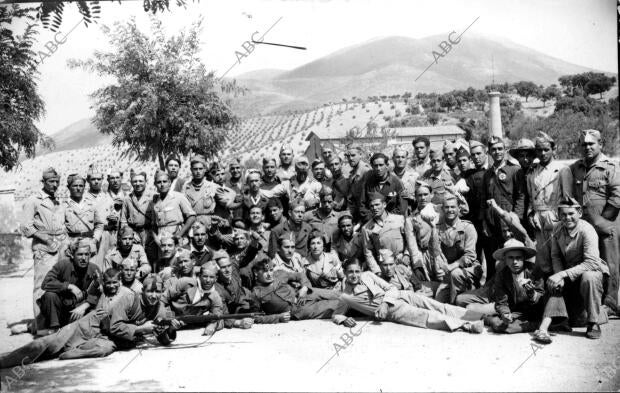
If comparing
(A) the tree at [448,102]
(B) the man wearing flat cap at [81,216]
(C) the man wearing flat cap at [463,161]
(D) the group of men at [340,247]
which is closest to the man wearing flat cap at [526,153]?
(D) the group of men at [340,247]

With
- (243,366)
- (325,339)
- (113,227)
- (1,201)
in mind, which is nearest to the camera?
(243,366)

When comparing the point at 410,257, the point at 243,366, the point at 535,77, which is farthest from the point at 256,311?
the point at 535,77

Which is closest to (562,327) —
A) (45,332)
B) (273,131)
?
(45,332)

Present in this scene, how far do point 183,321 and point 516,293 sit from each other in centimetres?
363

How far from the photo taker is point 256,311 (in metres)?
6.92

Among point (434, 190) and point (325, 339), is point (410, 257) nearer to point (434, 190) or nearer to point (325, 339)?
point (434, 190)

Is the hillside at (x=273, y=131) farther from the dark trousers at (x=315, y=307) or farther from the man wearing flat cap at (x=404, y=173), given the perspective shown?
the dark trousers at (x=315, y=307)

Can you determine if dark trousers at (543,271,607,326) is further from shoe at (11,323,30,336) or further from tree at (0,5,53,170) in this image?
shoe at (11,323,30,336)

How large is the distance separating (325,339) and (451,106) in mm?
50519

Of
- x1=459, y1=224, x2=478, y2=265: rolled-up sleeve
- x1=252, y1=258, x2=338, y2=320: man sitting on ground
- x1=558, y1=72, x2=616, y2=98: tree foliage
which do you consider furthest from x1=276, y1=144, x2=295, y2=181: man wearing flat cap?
x1=558, y1=72, x2=616, y2=98: tree foliage

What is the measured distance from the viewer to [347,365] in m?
5.33

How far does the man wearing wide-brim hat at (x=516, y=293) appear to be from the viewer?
601 cm

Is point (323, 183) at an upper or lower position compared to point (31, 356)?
upper

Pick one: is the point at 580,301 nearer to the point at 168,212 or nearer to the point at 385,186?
the point at 385,186
